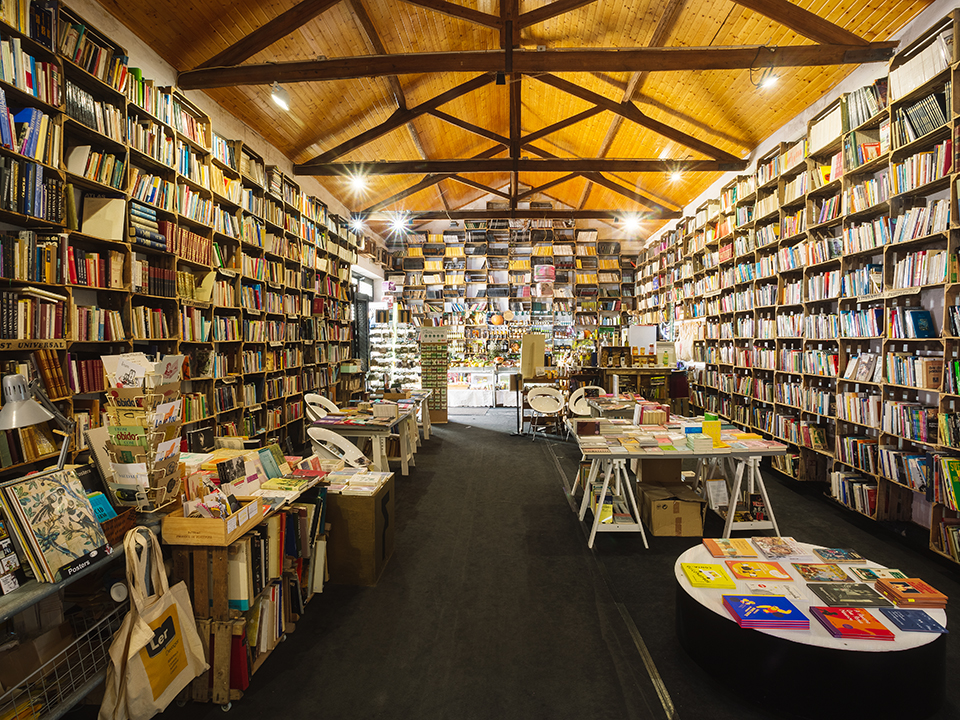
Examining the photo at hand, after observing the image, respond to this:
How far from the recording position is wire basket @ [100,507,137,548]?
177cm

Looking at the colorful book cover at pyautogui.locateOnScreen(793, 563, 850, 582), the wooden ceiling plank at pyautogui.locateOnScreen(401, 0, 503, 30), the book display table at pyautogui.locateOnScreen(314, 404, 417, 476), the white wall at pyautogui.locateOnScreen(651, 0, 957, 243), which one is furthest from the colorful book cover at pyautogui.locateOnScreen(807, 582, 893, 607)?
the wooden ceiling plank at pyautogui.locateOnScreen(401, 0, 503, 30)

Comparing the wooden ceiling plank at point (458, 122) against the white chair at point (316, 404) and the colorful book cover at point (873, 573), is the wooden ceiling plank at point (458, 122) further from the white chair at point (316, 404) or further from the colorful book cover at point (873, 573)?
the colorful book cover at point (873, 573)

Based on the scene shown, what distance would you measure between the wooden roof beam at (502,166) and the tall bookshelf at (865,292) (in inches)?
49.7

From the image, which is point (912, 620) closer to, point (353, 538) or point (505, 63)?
point (353, 538)

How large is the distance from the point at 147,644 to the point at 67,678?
406 mm

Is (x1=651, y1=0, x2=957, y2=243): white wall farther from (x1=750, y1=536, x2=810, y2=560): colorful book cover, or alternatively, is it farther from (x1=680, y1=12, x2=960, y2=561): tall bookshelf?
(x1=750, y1=536, x2=810, y2=560): colorful book cover

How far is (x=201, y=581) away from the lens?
196 centimetres

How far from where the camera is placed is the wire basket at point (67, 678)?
5.11 ft

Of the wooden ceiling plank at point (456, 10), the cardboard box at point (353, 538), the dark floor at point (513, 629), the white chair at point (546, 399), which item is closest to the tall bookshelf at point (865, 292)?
the dark floor at point (513, 629)

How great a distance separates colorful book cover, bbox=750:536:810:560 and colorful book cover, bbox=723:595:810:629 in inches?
18.3

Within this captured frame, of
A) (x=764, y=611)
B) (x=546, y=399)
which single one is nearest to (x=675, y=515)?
(x=764, y=611)

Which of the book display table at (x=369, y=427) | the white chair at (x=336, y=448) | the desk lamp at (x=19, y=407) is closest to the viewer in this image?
the desk lamp at (x=19, y=407)

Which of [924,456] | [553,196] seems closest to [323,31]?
[924,456]

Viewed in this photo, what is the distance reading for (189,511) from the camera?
2.03 meters
